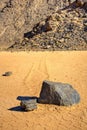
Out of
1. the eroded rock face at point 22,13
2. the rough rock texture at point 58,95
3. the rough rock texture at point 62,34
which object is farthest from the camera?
the eroded rock face at point 22,13

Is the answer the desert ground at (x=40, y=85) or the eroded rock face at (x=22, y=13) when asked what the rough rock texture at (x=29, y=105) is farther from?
the eroded rock face at (x=22, y=13)

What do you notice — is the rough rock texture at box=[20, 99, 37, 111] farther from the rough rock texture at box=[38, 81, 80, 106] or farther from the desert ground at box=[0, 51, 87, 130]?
the rough rock texture at box=[38, 81, 80, 106]

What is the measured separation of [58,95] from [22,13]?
108 ft

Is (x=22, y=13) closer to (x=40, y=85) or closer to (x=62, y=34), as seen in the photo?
(x=62, y=34)

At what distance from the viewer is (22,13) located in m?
42.9

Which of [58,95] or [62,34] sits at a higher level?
[58,95]

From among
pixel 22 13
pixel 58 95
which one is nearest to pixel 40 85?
pixel 58 95

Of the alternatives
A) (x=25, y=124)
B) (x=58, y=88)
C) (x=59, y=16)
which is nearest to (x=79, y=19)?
(x=59, y=16)

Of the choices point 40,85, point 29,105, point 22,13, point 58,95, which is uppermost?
point 22,13

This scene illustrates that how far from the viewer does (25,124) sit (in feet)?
32.4

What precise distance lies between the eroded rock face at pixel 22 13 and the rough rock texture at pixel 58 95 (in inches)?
1174

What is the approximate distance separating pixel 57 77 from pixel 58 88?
5.03 metres

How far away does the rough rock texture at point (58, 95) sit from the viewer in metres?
11.1

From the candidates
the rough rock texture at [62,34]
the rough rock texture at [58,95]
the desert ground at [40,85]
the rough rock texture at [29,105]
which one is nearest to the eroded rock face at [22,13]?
the rough rock texture at [62,34]
